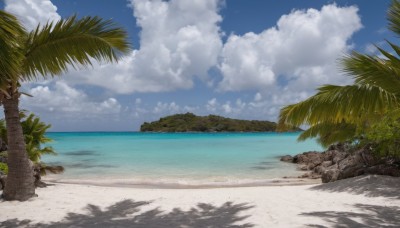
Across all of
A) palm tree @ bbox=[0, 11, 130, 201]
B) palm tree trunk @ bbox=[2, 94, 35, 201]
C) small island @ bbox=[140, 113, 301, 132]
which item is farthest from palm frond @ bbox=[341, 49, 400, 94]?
small island @ bbox=[140, 113, 301, 132]

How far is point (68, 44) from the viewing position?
820 centimetres

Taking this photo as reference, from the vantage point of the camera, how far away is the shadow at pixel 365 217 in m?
6.46

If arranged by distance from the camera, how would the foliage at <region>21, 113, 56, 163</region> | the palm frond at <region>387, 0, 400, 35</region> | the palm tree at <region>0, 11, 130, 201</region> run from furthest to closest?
→ the foliage at <region>21, 113, 56, 163</region> → the palm tree at <region>0, 11, 130, 201</region> → the palm frond at <region>387, 0, 400, 35</region>

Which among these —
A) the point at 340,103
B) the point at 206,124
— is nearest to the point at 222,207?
the point at 340,103

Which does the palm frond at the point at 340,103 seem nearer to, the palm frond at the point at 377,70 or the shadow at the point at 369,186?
the palm frond at the point at 377,70

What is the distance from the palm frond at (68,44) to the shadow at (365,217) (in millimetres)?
5567

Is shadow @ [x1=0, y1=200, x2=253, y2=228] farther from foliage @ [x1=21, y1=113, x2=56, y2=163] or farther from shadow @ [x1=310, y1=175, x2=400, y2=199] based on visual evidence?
foliage @ [x1=21, y1=113, x2=56, y2=163]

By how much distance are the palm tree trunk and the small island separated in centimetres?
11983

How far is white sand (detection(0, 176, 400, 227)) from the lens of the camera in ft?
22.9

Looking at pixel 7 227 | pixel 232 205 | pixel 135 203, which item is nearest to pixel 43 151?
pixel 135 203

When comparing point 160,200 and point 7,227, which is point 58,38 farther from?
point 160,200

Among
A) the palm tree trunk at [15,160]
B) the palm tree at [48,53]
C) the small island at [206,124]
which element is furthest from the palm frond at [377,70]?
the small island at [206,124]

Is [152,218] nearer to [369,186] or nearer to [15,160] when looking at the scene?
[15,160]

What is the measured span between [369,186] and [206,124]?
119 meters
